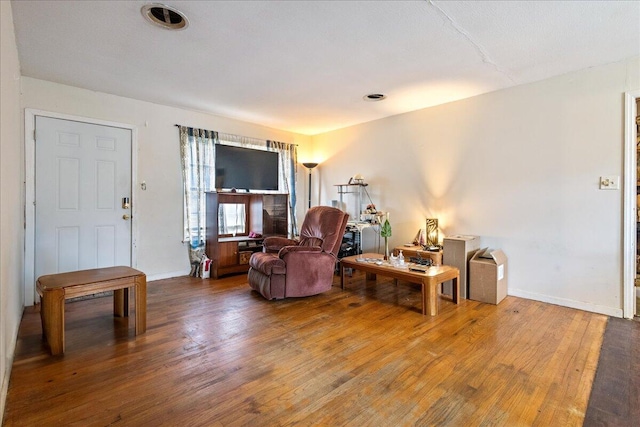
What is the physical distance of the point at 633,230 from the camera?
9.17 feet

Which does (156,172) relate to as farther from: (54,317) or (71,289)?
(54,317)

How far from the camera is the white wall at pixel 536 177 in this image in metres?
2.92

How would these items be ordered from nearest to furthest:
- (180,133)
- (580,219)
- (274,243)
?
(580,219) → (274,243) → (180,133)

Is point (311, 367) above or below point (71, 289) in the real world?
below

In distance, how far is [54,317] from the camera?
6.94 feet

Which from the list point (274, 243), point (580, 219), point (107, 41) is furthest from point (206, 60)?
point (580, 219)

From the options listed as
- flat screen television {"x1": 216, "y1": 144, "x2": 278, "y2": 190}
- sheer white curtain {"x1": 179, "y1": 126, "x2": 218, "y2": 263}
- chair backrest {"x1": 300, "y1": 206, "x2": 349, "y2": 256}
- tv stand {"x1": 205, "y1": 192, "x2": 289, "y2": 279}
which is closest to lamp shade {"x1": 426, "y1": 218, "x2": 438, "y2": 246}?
chair backrest {"x1": 300, "y1": 206, "x2": 349, "y2": 256}

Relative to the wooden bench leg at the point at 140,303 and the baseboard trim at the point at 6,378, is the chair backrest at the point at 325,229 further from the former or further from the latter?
the baseboard trim at the point at 6,378

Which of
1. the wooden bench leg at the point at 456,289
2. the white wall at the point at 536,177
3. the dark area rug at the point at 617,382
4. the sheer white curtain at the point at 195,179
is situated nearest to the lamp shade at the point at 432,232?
the white wall at the point at 536,177

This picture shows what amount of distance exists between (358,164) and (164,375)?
13.2 feet

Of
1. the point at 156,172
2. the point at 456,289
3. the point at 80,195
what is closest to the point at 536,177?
the point at 456,289

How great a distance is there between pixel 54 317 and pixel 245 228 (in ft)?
9.24

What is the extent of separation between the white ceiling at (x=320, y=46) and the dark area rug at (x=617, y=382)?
2.35 metres

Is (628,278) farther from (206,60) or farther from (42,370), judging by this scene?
(42,370)
